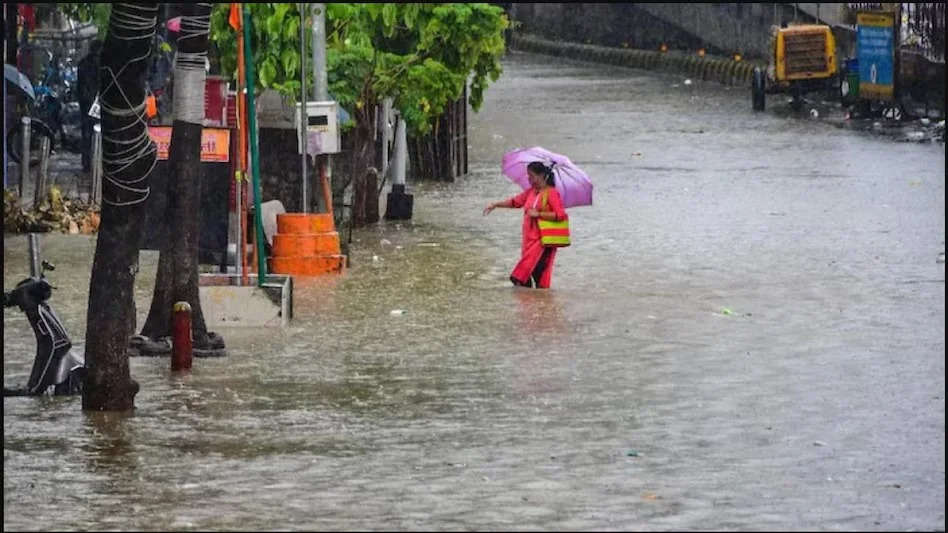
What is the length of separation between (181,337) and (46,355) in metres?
0.94

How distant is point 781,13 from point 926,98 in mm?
13416

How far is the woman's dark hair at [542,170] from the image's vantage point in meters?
17.4

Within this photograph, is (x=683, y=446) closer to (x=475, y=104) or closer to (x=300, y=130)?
(x=300, y=130)

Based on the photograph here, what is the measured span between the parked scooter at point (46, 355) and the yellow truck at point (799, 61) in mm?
26984

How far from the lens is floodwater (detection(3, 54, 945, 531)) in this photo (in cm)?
957

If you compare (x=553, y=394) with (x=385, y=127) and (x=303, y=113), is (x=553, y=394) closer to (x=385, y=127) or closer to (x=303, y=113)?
(x=303, y=113)

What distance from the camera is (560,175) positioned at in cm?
1781

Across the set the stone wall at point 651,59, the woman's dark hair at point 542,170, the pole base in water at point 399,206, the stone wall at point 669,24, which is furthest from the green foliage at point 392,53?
the stone wall at point 651,59

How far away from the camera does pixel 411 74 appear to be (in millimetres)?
20672

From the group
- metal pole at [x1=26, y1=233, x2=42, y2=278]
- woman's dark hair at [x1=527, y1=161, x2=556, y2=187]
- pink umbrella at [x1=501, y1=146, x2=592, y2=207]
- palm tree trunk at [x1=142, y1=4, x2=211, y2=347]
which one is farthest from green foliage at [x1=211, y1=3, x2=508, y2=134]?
metal pole at [x1=26, y1=233, x2=42, y2=278]

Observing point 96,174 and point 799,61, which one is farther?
point 799,61

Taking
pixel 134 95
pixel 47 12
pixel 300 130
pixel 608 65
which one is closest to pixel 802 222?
pixel 300 130

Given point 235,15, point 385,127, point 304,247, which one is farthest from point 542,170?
point 385,127

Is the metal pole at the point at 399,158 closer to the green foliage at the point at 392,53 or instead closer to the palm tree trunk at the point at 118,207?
the green foliage at the point at 392,53
